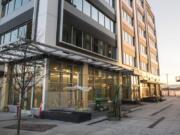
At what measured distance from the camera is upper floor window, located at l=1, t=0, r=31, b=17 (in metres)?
19.8

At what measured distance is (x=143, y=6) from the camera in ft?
152

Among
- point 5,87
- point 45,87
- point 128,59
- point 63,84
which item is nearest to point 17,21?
point 5,87

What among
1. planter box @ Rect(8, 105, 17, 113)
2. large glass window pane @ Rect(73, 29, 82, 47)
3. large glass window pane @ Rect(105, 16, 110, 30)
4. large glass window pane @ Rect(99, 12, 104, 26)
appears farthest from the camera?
large glass window pane @ Rect(105, 16, 110, 30)

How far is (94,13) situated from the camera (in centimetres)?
2339

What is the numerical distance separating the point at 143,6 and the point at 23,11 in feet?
117

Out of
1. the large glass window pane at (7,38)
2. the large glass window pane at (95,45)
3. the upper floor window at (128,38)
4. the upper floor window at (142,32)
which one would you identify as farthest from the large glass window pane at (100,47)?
the upper floor window at (142,32)

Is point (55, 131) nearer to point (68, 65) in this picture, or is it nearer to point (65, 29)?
point (68, 65)

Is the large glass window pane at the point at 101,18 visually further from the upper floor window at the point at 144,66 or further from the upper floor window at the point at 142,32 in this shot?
the upper floor window at the point at 142,32

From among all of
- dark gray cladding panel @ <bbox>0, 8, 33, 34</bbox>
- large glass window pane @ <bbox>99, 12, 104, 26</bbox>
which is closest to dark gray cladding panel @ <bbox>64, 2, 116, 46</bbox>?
large glass window pane @ <bbox>99, 12, 104, 26</bbox>

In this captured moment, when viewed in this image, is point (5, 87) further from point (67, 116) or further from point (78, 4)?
point (78, 4)

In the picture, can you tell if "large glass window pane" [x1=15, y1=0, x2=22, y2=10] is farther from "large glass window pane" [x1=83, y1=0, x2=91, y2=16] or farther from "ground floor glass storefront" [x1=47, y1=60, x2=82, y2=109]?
"ground floor glass storefront" [x1=47, y1=60, x2=82, y2=109]

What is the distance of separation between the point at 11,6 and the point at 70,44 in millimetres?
9770

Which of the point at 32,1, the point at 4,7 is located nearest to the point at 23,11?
the point at 32,1

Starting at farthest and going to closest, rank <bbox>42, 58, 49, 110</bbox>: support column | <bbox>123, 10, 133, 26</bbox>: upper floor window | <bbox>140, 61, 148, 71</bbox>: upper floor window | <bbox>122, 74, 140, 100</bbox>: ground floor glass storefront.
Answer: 1. <bbox>140, 61, 148, 71</bbox>: upper floor window
2. <bbox>123, 10, 133, 26</bbox>: upper floor window
3. <bbox>122, 74, 140, 100</bbox>: ground floor glass storefront
4. <bbox>42, 58, 49, 110</bbox>: support column
